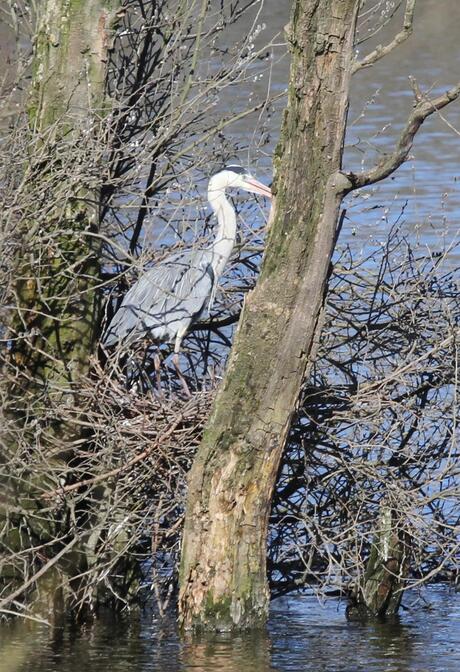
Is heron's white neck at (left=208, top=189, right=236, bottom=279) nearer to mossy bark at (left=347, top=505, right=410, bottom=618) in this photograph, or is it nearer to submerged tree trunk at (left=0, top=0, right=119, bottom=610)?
submerged tree trunk at (left=0, top=0, right=119, bottom=610)

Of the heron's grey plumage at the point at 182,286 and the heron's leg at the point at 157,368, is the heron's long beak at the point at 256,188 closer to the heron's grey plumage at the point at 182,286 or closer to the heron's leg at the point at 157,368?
the heron's grey plumage at the point at 182,286

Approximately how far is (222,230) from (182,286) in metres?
0.36

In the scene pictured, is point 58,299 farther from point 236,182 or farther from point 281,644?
point 281,644

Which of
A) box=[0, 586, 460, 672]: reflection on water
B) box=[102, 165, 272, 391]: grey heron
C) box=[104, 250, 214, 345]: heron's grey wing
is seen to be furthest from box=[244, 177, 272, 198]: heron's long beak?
box=[0, 586, 460, 672]: reflection on water

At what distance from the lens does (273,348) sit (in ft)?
18.2

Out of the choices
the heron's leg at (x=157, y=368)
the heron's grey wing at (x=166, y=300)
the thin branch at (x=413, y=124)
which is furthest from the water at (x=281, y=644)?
the heron's leg at (x=157, y=368)

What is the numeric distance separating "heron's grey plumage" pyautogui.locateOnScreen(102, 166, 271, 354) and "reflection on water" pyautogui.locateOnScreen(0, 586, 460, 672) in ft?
4.82

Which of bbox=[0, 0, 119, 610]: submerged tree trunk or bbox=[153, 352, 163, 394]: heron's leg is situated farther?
bbox=[153, 352, 163, 394]: heron's leg

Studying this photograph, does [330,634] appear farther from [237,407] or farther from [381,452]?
[237,407]

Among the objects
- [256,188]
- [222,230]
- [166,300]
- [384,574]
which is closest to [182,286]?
[166,300]

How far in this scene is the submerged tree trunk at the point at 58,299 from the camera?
606cm

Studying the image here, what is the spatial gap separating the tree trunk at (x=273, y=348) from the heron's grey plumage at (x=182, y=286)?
1.04 meters

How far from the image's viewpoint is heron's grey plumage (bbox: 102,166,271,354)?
21.5 feet

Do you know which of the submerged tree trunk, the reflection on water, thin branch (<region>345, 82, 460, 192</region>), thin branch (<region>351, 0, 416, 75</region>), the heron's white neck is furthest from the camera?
the heron's white neck
